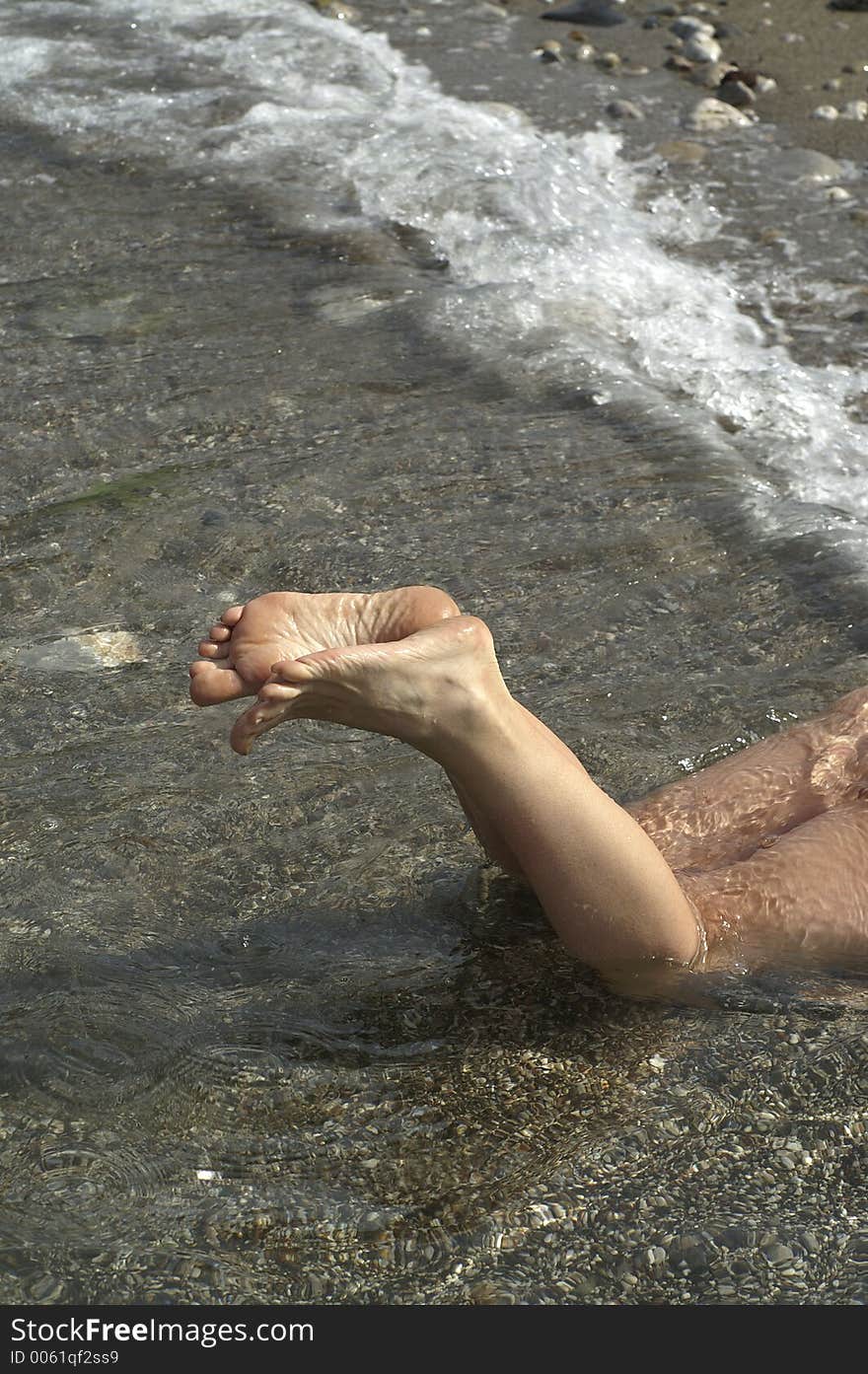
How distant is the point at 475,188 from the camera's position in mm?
7188

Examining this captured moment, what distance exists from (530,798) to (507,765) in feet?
0.24

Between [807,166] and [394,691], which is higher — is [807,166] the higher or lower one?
the lower one

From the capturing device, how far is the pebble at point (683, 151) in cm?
771

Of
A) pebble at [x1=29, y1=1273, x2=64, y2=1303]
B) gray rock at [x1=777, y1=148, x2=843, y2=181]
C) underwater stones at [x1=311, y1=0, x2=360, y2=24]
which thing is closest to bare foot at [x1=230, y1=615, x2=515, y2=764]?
pebble at [x1=29, y1=1273, x2=64, y2=1303]

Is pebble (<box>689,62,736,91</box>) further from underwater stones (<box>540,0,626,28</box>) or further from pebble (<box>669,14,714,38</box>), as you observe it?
underwater stones (<box>540,0,626,28</box>)

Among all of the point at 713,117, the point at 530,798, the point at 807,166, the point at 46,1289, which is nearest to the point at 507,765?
the point at 530,798

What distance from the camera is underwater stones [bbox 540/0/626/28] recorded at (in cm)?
940

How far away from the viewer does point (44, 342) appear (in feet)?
18.7

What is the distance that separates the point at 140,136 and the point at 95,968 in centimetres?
586

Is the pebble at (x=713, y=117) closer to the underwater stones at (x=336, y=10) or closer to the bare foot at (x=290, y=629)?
the underwater stones at (x=336, y=10)

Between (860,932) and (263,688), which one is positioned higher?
(263,688)

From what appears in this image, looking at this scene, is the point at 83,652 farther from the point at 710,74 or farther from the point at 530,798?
the point at 710,74
